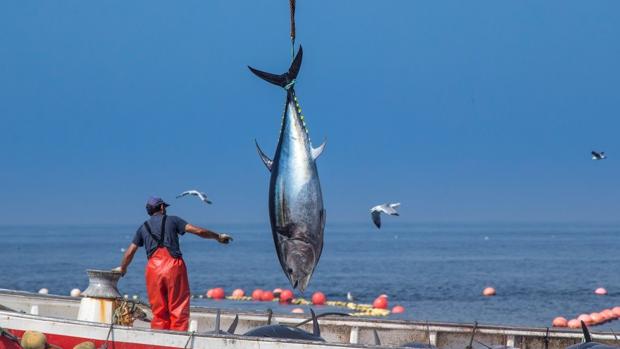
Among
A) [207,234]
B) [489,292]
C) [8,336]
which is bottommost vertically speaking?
[8,336]

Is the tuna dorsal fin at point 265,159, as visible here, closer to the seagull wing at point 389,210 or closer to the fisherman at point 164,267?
the fisherman at point 164,267

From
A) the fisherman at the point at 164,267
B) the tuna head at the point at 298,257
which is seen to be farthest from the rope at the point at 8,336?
the tuna head at the point at 298,257

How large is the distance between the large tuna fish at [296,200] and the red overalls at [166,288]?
2430 millimetres

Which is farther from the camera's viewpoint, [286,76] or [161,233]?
[161,233]

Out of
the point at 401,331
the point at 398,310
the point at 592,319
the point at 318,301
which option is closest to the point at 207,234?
the point at 401,331

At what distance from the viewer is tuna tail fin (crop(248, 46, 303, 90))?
31.4ft

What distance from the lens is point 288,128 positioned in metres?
9.59

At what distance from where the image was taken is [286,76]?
9.70 m

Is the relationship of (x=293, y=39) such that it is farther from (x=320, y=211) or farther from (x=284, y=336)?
(x=284, y=336)

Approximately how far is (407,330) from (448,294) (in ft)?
108

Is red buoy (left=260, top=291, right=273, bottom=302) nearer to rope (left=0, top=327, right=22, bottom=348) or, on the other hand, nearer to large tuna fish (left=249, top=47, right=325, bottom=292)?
rope (left=0, top=327, right=22, bottom=348)

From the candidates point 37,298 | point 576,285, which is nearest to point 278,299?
point 576,285

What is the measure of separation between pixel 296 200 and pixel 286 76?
5.03 ft

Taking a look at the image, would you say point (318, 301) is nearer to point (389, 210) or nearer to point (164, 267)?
point (389, 210)
